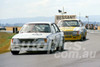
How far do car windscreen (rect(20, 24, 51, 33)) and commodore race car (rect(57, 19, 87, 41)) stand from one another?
814 cm

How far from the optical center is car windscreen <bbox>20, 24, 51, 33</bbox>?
1581cm

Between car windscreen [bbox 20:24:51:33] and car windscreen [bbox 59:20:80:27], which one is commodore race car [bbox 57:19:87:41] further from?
car windscreen [bbox 20:24:51:33]

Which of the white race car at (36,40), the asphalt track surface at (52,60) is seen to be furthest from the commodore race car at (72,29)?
the asphalt track surface at (52,60)

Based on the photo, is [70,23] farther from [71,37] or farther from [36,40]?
[36,40]

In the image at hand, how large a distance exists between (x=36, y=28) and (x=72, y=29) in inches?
354

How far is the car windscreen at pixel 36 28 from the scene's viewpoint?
1581cm

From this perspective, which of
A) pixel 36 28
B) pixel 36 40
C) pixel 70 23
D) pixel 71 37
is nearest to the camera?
pixel 36 40

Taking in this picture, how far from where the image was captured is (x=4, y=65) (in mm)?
10945

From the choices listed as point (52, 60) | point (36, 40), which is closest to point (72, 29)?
point (36, 40)

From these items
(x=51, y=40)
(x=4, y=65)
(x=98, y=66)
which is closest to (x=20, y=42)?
(x=51, y=40)

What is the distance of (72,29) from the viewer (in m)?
25.0

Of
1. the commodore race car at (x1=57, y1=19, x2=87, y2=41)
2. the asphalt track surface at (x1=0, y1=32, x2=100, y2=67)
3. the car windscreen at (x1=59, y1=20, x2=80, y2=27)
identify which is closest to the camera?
the asphalt track surface at (x1=0, y1=32, x2=100, y2=67)

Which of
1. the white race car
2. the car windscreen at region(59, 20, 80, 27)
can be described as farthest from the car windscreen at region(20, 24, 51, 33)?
the car windscreen at region(59, 20, 80, 27)

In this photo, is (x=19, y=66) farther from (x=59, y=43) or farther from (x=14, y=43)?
(x=59, y=43)
